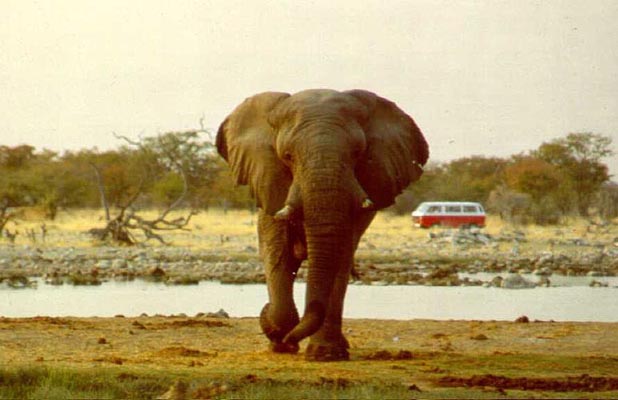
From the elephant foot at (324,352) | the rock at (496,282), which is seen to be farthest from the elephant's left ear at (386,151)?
the rock at (496,282)

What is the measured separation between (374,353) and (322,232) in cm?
201

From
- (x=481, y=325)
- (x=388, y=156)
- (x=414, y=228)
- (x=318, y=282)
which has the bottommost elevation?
(x=414, y=228)

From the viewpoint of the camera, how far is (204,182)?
5525 cm

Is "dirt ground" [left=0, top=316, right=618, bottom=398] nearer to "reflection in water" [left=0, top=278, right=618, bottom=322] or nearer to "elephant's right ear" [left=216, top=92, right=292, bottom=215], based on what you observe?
"elephant's right ear" [left=216, top=92, right=292, bottom=215]

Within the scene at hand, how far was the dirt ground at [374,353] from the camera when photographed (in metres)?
11.8

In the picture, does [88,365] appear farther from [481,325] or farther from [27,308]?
[27,308]

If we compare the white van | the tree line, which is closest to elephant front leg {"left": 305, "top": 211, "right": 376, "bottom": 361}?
the tree line

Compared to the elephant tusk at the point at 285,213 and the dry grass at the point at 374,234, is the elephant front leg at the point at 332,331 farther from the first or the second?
the dry grass at the point at 374,234

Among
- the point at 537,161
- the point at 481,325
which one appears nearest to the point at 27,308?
the point at 481,325

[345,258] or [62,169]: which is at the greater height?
[345,258]

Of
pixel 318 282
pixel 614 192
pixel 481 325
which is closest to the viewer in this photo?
pixel 318 282

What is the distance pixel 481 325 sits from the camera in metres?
17.9

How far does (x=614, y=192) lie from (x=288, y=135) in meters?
52.6

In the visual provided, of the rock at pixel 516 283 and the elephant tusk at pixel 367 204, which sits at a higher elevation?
the elephant tusk at pixel 367 204
